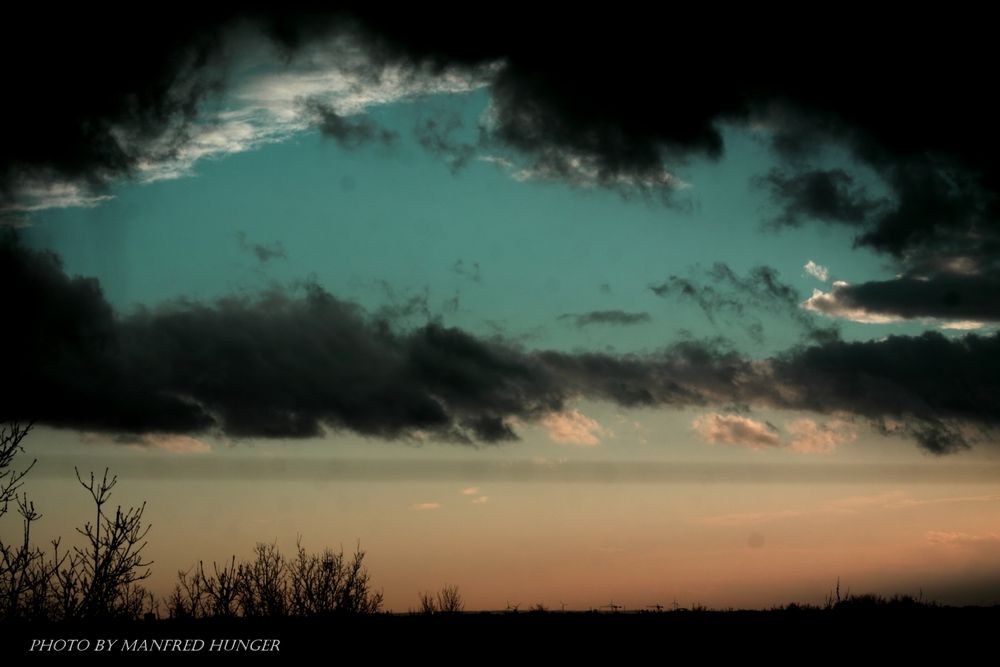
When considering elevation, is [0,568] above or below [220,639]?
above

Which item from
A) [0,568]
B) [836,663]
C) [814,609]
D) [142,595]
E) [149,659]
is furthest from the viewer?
[142,595]

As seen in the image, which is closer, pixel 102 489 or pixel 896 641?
pixel 896 641

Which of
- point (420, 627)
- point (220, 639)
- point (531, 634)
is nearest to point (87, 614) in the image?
point (220, 639)

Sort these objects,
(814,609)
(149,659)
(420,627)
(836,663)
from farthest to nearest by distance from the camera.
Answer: (814,609)
(420,627)
(149,659)
(836,663)

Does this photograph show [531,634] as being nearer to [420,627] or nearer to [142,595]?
[420,627]

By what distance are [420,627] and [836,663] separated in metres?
20.8

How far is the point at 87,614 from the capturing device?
34156mm

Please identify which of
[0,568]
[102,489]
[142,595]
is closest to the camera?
[0,568]

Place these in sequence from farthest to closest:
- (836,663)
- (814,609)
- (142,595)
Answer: (142,595), (814,609), (836,663)

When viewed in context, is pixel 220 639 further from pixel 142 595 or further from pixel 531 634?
pixel 142 595

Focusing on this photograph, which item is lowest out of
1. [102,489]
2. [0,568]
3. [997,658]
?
[997,658]

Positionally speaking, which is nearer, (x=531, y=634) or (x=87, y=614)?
(x=87, y=614)

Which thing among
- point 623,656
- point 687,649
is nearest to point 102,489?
point 623,656

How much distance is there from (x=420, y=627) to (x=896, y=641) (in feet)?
71.0
